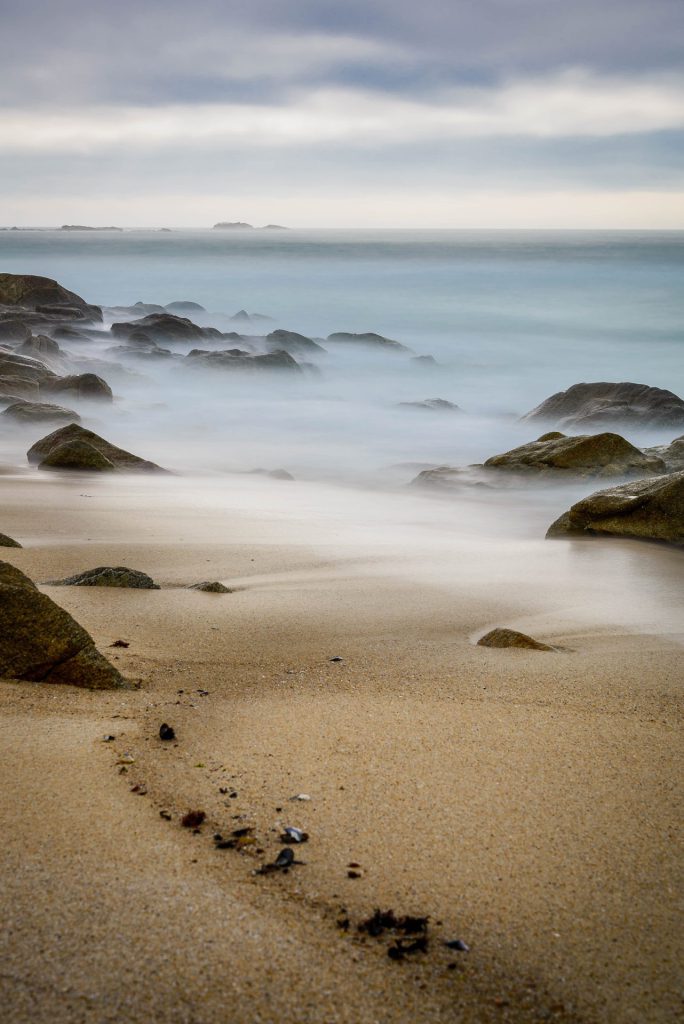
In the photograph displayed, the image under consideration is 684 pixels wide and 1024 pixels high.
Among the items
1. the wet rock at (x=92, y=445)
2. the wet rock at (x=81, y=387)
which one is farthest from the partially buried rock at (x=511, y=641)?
the wet rock at (x=81, y=387)

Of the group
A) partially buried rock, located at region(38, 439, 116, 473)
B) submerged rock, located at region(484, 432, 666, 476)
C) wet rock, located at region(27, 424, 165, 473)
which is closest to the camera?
partially buried rock, located at region(38, 439, 116, 473)

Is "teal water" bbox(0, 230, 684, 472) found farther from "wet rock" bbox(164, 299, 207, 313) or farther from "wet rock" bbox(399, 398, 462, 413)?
"wet rock" bbox(164, 299, 207, 313)

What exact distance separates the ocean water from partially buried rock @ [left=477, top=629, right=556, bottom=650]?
1.27 ft

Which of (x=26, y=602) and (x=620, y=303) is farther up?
(x=620, y=303)

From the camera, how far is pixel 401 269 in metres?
65.5

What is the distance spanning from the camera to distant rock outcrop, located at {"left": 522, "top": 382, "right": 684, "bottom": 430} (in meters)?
12.2

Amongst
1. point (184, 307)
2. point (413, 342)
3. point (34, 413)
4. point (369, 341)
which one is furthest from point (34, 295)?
point (34, 413)

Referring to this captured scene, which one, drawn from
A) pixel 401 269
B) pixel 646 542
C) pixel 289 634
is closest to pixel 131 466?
pixel 646 542

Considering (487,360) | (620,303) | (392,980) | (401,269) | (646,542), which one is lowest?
(392,980)

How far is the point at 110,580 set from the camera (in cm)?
356

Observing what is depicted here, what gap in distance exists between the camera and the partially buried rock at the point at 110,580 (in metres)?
3.55

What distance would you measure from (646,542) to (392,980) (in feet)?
14.1

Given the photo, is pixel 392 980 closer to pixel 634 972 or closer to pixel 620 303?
pixel 634 972

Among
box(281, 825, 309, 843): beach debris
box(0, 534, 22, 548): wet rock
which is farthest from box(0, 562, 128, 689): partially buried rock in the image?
box(0, 534, 22, 548): wet rock
